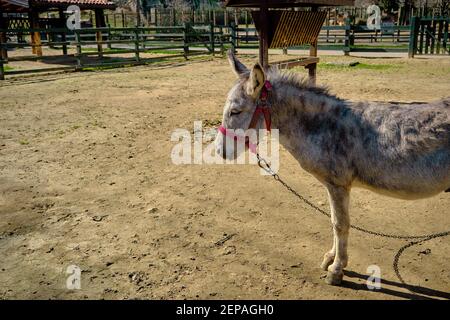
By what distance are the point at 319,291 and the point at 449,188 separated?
1.56 meters

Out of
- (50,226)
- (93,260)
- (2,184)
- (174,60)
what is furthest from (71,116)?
(174,60)

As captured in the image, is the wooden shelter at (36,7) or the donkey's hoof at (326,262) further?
the wooden shelter at (36,7)

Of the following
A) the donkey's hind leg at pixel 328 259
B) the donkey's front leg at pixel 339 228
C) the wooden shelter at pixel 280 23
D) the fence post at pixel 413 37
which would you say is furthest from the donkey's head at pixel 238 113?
the fence post at pixel 413 37

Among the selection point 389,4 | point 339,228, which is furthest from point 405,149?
point 389,4

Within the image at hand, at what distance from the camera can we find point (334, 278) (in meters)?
3.84

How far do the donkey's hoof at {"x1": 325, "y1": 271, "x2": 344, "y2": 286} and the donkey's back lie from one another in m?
0.95

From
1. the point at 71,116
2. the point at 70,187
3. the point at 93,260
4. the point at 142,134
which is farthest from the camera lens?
the point at 71,116

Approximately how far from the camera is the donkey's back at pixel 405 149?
10.8 ft

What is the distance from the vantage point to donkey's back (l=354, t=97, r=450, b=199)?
329cm

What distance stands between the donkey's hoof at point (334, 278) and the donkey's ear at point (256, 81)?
6.43ft

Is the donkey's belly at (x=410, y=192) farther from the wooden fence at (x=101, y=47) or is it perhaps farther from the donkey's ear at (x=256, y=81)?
the wooden fence at (x=101, y=47)
